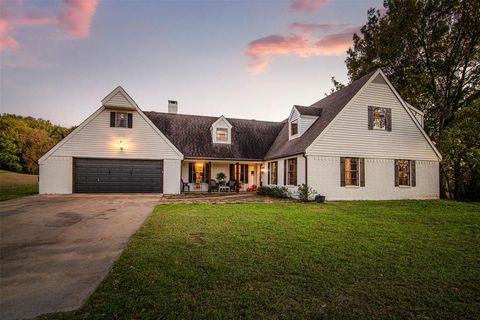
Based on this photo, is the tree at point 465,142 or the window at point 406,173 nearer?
the tree at point 465,142

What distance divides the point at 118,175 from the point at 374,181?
1637 cm

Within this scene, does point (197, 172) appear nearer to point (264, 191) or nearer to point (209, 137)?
point (209, 137)

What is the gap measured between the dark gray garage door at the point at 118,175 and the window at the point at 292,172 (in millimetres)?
8688

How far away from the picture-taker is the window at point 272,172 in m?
17.3

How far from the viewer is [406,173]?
15156 mm

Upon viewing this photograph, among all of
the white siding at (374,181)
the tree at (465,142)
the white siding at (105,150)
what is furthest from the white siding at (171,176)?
the tree at (465,142)

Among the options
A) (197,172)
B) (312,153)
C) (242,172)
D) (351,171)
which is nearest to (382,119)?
(351,171)

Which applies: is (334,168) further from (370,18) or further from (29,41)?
(29,41)

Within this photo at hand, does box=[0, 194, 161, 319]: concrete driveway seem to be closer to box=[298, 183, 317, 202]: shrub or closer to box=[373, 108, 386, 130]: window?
box=[298, 183, 317, 202]: shrub

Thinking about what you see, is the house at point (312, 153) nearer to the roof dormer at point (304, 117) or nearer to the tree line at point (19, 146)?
the roof dormer at point (304, 117)

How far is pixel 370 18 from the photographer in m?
20.8

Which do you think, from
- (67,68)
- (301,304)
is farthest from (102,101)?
(301,304)

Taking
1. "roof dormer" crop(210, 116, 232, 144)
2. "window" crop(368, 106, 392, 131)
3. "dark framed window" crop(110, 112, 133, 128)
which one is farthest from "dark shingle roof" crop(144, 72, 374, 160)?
"dark framed window" crop(110, 112, 133, 128)

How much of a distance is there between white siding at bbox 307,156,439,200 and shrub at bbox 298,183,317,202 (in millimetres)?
299
